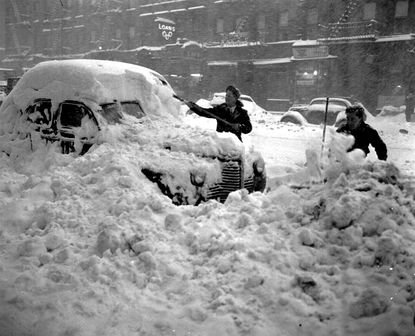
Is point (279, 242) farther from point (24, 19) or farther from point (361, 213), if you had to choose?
point (24, 19)

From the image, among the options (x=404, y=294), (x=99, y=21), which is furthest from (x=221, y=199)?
(x=99, y=21)

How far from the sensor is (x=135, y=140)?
5168mm

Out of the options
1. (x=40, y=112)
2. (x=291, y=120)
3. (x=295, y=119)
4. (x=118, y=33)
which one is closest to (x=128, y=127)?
(x=40, y=112)

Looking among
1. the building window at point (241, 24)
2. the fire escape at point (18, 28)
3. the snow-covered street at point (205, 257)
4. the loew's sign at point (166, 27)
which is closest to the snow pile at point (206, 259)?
the snow-covered street at point (205, 257)

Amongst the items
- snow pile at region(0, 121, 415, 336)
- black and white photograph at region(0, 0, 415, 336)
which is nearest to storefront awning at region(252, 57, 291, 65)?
black and white photograph at region(0, 0, 415, 336)

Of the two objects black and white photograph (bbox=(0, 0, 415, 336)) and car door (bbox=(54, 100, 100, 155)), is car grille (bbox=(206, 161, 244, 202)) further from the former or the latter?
car door (bbox=(54, 100, 100, 155))

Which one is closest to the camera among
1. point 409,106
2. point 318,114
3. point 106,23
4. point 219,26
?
point 318,114

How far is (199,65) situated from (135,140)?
31.5 meters

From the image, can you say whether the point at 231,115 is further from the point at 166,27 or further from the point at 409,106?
the point at 166,27

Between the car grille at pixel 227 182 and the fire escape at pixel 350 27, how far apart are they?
25.0 meters

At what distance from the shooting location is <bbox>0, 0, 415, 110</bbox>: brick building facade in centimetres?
2638

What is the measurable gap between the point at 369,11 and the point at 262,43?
8183mm

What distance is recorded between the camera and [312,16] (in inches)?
1164

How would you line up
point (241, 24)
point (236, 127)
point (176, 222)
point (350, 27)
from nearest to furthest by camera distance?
point (176, 222)
point (236, 127)
point (350, 27)
point (241, 24)
